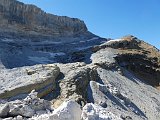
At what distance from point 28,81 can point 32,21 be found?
1537 inches

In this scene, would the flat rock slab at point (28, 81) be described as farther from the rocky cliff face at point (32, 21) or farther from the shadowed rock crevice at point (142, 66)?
the rocky cliff face at point (32, 21)

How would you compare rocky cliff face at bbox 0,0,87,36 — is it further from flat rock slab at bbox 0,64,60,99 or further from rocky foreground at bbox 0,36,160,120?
flat rock slab at bbox 0,64,60,99

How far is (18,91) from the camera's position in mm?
19016

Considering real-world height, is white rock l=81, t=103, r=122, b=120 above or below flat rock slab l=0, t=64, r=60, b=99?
above

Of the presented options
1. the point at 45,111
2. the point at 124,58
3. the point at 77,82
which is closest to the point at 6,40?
the point at 124,58

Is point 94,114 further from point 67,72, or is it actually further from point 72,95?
point 67,72

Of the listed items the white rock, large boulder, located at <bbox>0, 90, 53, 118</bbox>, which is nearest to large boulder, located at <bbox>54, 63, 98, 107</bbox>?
large boulder, located at <bbox>0, 90, 53, 118</bbox>

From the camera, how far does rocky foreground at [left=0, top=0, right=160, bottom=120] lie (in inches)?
571

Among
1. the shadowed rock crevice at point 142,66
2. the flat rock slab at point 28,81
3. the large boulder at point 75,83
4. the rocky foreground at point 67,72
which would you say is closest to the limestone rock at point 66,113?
the rocky foreground at point 67,72

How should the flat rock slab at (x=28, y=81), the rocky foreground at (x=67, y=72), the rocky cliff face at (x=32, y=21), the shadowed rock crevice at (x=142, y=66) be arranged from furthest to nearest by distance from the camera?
1. the rocky cliff face at (x=32, y=21)
2. the shadowed rock crevice at (x=142, y=66)
3. the flat rock slab at (x=28, y=81)
4. the rocky foreground at (x=67, y=72)

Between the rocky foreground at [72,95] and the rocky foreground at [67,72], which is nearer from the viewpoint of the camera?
the rocky foreground at [72,95]

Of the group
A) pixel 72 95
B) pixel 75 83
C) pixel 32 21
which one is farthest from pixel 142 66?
pixel 72 95

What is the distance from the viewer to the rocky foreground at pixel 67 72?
571 inches

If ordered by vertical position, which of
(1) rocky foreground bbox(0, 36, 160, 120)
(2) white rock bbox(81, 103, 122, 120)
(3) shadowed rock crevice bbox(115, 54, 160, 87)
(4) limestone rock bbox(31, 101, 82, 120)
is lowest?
(3) shadowed rock crevice bbox(115, 54, 160, 87)
